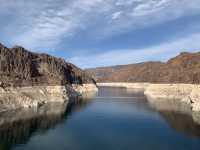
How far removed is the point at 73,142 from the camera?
151ft

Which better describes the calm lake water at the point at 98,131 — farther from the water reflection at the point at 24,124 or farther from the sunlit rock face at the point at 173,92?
the sunlit rock face at the point at 173,92

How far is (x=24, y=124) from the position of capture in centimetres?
6006

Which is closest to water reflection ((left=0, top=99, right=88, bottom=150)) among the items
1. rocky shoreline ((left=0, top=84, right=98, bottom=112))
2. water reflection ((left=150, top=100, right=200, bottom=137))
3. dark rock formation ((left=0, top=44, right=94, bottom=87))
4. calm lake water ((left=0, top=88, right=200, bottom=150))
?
calm lake water ((left=0, top=88, right=200, bottom=150))

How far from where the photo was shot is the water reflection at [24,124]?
158ft

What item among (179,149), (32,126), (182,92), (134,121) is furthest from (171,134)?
(182,92)

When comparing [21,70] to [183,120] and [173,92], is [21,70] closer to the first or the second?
[183,120]

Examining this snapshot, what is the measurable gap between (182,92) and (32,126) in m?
77.9

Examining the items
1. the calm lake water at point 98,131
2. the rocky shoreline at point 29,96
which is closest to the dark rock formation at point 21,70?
the rocky shoreline at point 29,96

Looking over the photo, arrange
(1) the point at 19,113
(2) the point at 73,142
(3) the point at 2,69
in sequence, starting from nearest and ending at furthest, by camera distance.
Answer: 1. (2) the point at 73,142
2. (1) the point at 19,113
3. (3) the point at 2,69

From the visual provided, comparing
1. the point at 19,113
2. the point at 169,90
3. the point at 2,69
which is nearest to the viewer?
the point at 19,113

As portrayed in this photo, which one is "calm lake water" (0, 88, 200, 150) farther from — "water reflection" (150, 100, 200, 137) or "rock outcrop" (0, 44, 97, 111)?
"rock outcrop" (0, 44, 97, 111)

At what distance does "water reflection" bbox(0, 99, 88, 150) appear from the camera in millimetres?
48094

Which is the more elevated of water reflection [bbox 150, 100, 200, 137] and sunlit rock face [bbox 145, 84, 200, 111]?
sunlit rock face [bbox 145, 84, 200, 111]

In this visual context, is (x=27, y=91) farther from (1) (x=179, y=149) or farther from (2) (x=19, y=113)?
→ (1) (x=179, y=149)
